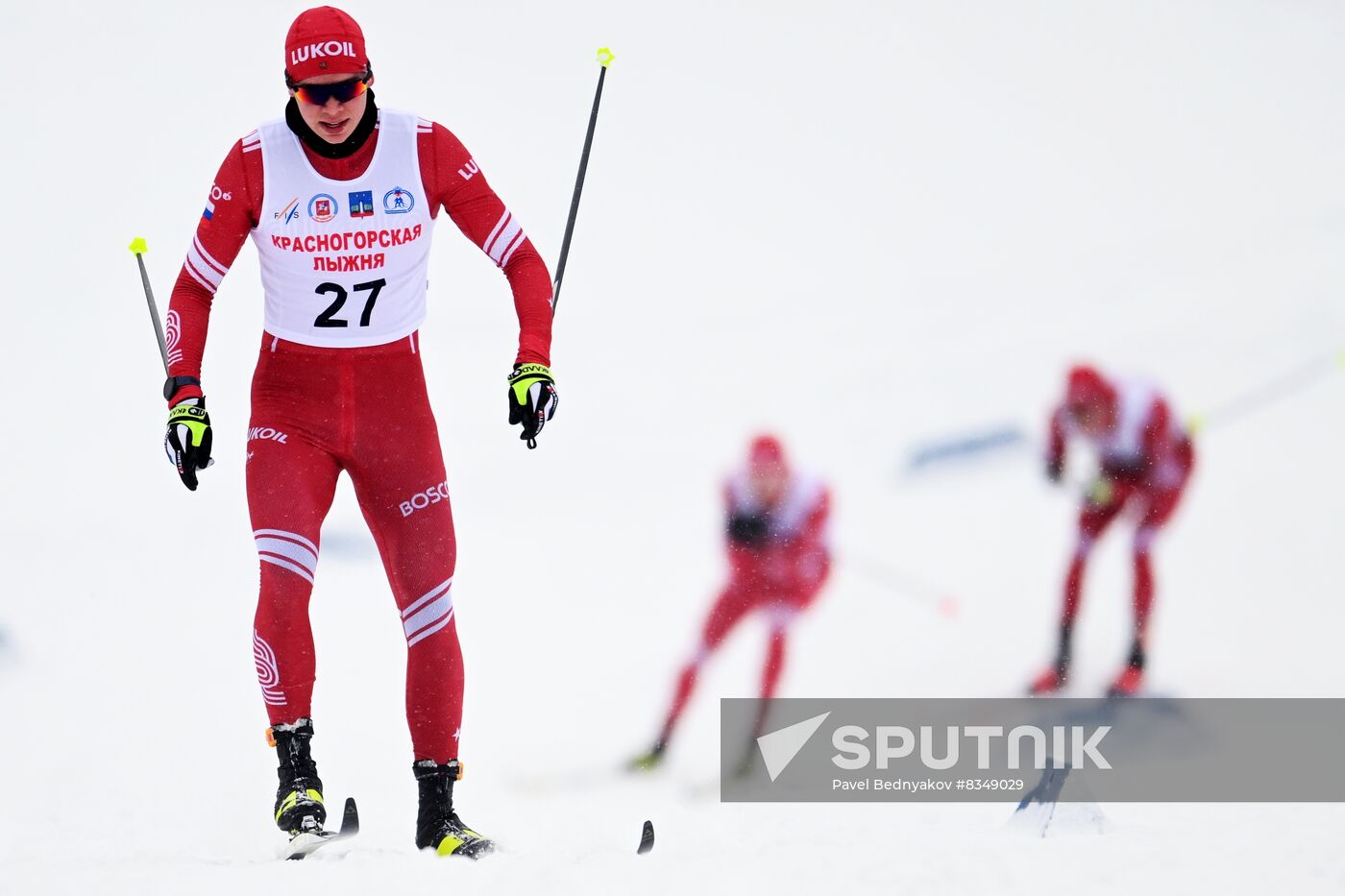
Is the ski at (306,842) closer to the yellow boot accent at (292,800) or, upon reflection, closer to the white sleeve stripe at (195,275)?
the yellow boot accent at (292,800)

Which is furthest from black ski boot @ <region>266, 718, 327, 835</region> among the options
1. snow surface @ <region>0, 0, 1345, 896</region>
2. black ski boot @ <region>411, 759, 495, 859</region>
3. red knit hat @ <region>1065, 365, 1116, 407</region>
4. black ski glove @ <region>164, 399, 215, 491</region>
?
red knit hat @ <region>1065, 365, 1116, 407</region>

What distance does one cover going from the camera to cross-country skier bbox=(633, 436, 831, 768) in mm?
6195

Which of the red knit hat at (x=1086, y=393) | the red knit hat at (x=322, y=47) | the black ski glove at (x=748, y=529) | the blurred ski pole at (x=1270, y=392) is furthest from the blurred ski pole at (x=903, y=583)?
the red knit hat at (x=322, y=47)

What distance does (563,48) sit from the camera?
11352 millimetres

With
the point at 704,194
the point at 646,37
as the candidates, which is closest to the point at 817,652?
the point at 704,194

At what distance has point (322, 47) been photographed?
4.02 meters

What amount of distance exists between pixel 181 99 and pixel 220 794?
6.99m

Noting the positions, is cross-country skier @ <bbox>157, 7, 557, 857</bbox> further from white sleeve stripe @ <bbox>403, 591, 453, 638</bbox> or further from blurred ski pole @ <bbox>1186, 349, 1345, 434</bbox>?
blurred ski pole @ <bbox>1186, 349, 1345, 434</bbox>

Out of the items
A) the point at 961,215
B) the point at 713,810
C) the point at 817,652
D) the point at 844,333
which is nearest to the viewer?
the point at 713,810

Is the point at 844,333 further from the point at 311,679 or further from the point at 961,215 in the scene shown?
the point at 311,679

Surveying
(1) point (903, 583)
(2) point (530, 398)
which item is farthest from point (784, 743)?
(2) point (530, 398)

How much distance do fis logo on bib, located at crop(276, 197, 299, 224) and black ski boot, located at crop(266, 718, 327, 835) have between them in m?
1.41

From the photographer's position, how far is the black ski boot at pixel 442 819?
409cm

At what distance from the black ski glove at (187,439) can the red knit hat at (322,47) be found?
3.12ft
